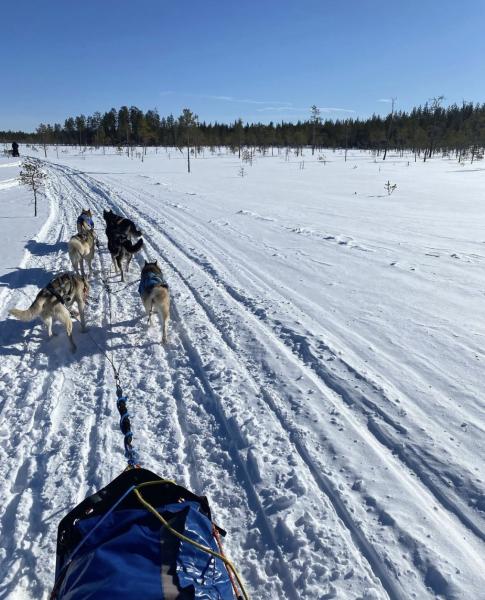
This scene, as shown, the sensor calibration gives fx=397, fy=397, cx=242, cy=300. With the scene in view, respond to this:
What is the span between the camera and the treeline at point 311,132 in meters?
54.0

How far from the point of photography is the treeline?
54.0m

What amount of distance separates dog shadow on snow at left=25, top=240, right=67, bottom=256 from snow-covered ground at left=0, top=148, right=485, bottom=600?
1.41 feet

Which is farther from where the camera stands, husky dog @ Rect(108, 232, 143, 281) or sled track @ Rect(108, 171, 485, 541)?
husky dog @ Rect(108, 232, 143, 281)

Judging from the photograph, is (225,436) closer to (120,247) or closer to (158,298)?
(158,298)

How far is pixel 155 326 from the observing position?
5.68 m

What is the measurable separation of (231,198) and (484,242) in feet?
35.0

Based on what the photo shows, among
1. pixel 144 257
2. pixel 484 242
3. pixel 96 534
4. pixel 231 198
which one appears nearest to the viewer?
pixel 96 534

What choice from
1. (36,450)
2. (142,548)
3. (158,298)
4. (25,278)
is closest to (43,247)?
(25,278)

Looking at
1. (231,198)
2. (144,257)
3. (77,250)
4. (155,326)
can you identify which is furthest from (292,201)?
(155,326)

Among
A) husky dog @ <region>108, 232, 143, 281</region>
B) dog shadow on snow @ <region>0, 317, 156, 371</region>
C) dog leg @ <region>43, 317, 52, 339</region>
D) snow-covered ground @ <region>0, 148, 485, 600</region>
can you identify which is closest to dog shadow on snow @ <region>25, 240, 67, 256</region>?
snow-covered ground @ <region>0, 148, 485, 600</region>

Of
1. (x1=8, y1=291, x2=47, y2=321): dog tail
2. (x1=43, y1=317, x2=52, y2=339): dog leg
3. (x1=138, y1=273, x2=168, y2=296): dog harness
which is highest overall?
(x1=138, y1=273, x2=168, y2=296): dog harness

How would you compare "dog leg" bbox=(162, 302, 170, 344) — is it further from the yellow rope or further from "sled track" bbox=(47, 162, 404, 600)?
the yellow rope

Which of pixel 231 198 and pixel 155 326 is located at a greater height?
pixel 231 198

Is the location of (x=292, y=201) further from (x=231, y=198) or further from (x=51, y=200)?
(x=51, y=200)
